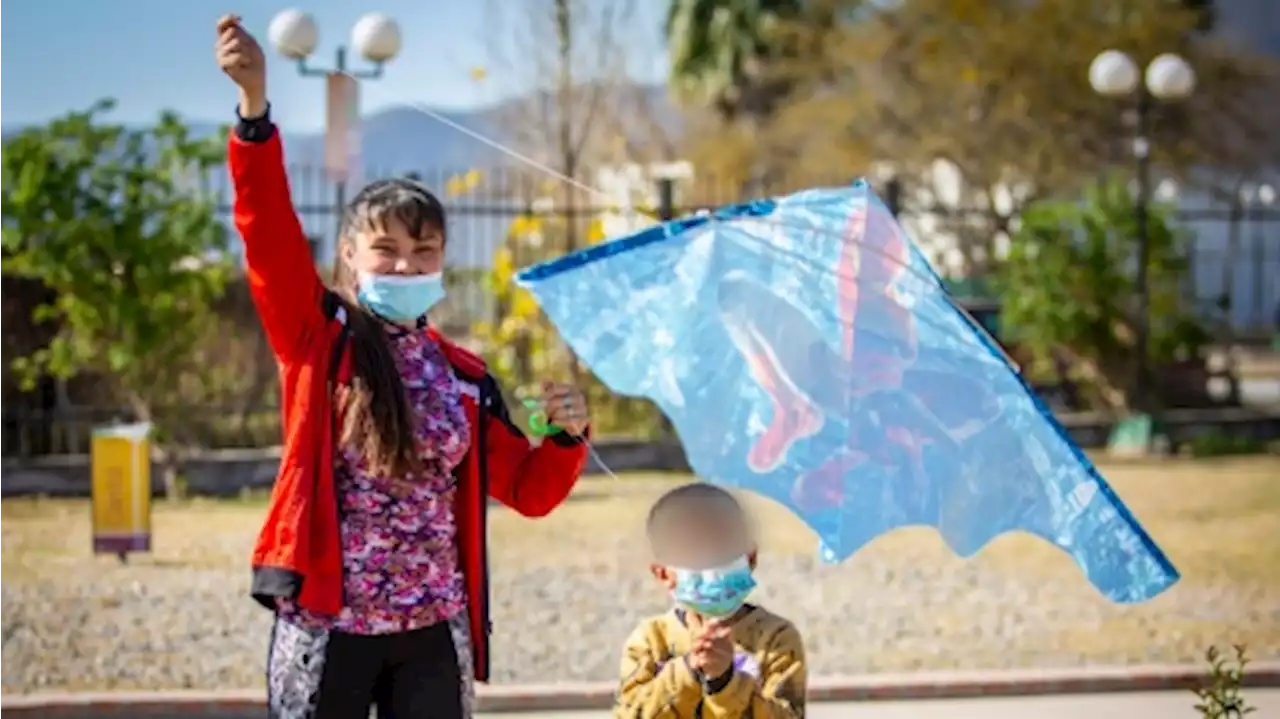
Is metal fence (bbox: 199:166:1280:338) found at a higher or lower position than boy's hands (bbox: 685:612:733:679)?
higher

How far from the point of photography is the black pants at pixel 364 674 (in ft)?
12.4

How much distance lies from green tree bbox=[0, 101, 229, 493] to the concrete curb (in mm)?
7984

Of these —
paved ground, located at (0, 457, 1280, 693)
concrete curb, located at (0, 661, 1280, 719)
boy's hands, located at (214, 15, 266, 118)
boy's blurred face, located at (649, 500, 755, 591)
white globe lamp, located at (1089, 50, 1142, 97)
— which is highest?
white globe lamp, located at (1089, 50, 1142, 97)

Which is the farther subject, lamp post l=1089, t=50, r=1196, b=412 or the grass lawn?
lamp post l=1089, t=50, r=1196, b=412

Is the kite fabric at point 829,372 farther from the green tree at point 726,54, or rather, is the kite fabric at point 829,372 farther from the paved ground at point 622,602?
the green tree at point 726,54

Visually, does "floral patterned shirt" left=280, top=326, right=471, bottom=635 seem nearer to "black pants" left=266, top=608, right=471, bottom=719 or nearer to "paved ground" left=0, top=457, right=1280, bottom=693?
"black pants" left=266, top=608, right=471, bottom=719

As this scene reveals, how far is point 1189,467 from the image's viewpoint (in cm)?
1683

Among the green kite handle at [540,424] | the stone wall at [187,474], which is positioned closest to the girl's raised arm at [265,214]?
the green kite handle at [540,424]

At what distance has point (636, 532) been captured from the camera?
41.3 feet

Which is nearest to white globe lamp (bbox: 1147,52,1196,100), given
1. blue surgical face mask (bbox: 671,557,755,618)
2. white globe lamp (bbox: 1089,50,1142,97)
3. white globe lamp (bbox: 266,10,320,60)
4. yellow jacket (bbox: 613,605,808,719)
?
white globe lamp (bbox: 1089,50,1142,97)

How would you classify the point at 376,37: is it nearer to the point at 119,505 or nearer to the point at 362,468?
the point at 119,505

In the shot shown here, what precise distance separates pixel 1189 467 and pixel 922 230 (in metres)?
15.2

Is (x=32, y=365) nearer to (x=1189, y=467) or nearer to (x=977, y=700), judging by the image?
(x=1189, y=467)

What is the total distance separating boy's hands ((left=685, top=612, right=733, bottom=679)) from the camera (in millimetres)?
4027
